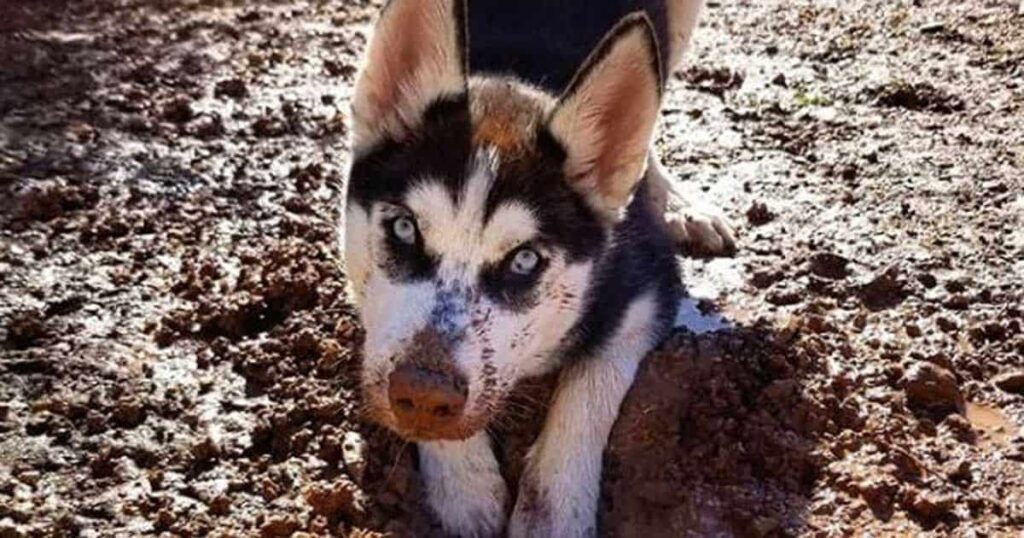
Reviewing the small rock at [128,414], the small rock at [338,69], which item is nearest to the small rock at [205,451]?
the small rock at [128,414]

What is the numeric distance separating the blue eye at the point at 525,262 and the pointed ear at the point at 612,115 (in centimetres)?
30

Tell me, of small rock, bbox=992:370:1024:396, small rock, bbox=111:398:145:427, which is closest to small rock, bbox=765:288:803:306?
small rock, bbox=992:370:1024:396

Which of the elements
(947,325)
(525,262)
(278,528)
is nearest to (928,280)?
(947,325)

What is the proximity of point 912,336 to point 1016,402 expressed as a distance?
38 cm

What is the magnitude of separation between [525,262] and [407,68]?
675 millimetres

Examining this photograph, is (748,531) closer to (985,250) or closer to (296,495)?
(296,495)

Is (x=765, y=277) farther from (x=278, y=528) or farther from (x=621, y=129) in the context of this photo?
(x=278, y=528)

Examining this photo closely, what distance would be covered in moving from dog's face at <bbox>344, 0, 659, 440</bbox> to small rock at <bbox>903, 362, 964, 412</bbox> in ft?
3.30

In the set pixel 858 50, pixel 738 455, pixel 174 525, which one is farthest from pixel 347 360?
pixel 858 50

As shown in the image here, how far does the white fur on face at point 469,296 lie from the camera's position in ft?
10.8

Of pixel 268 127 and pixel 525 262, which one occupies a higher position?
pixel 525 262

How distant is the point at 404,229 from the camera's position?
11.7 feet

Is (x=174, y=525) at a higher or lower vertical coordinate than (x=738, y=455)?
higher

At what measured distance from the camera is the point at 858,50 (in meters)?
6.62
